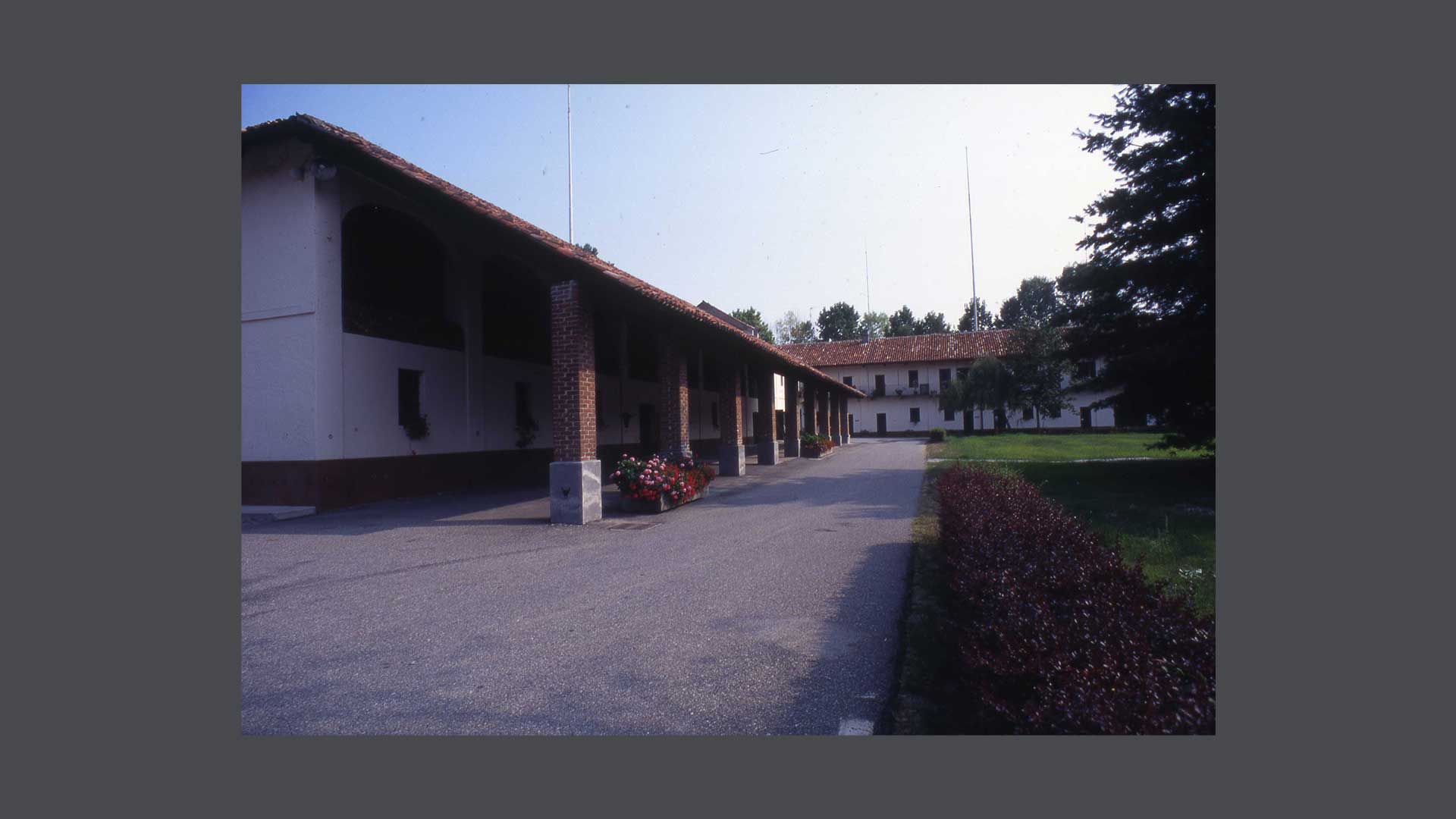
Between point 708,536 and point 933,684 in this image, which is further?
point 708,536

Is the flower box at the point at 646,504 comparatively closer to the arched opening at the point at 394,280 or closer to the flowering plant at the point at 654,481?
the flowering plant at the point at 654,481

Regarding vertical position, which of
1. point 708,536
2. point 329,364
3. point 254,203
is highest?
point 254,203

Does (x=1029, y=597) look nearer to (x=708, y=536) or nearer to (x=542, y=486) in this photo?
(x=708, y=536)

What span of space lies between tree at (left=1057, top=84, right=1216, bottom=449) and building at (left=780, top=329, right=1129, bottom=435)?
4205 cm

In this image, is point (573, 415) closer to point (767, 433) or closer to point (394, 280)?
point (394, 280)

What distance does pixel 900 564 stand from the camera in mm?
7145

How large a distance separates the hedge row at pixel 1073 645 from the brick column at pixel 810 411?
2814cm

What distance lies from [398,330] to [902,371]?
5173cm

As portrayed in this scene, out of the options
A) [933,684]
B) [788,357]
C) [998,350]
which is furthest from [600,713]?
[998,350]

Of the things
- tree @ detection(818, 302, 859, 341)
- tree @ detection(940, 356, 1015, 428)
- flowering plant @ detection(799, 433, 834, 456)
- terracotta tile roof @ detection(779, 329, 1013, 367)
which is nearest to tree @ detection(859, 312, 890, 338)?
tree @ detection(818, 302, 859, 341)

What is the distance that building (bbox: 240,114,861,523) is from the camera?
1123cm

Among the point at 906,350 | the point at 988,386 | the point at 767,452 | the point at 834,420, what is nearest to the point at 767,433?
the point at 767,452

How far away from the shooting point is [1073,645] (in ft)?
10.0

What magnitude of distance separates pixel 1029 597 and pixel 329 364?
12.2 metres
